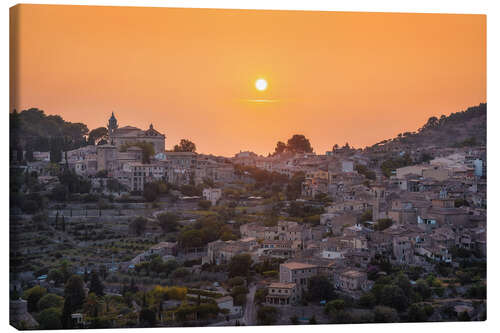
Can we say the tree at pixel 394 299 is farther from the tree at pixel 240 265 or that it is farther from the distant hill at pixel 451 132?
the distant hill at pixel 451 132

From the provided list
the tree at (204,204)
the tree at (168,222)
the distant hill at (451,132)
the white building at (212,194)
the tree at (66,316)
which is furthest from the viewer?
the white building at (212,194)

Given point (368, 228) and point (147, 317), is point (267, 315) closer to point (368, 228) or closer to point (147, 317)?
point (147, 317)

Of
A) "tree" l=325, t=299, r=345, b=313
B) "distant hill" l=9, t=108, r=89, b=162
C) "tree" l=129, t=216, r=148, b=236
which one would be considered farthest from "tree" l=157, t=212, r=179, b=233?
"tree" l=325, t=299, r=345, b=313

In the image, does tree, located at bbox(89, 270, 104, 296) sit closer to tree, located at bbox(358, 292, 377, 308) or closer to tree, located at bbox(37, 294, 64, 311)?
tree, located at bbox(37, 294, 64, 311)

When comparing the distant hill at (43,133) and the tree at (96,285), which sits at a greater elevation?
the distant hill at (43,133)

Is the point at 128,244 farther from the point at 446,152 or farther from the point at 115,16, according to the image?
the point at 446,152

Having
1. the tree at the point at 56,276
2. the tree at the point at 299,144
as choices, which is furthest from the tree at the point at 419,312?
the tree at the point at 56,276
